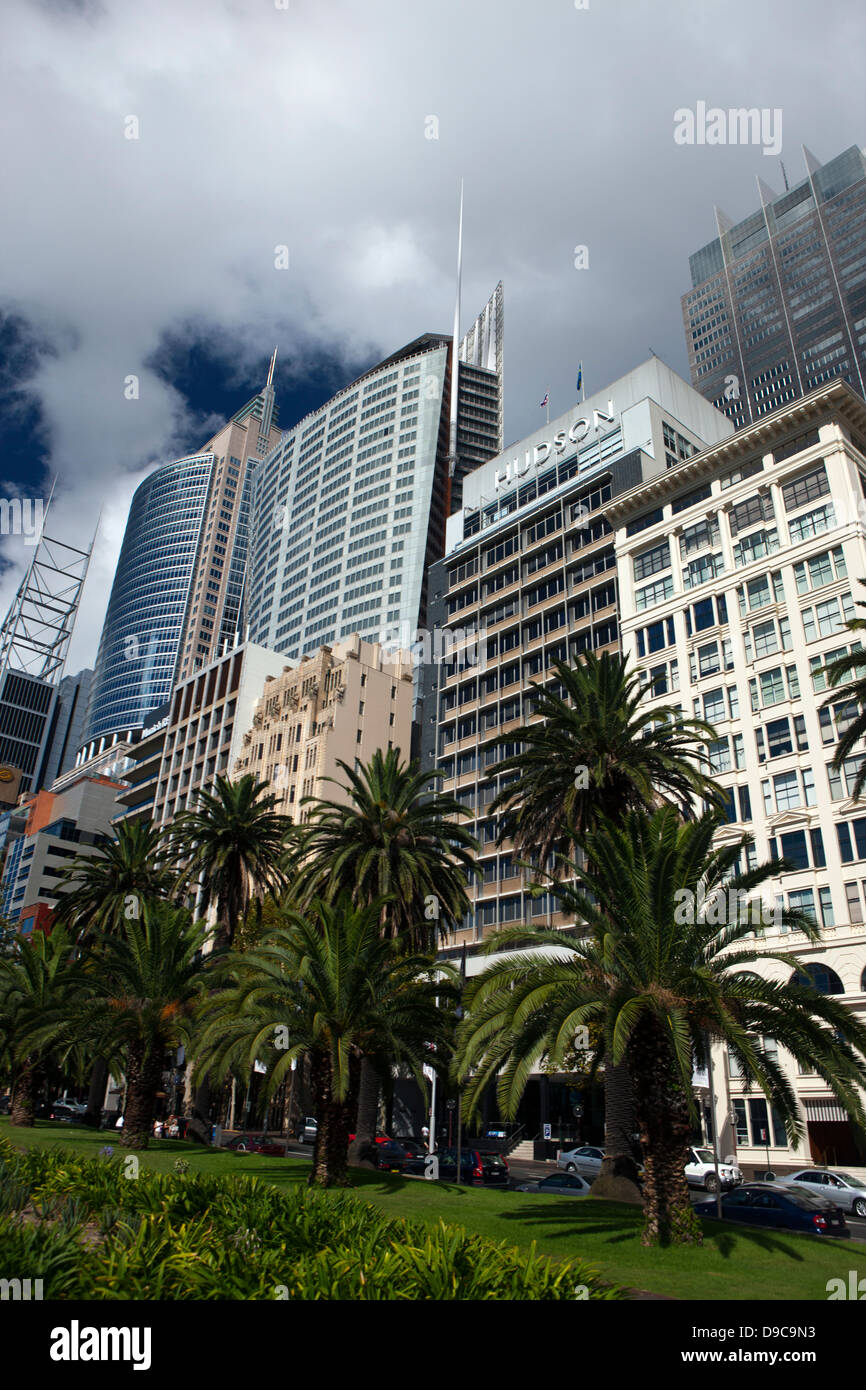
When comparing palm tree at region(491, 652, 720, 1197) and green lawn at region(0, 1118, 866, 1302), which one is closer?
green lawn at region(0, 1118, 866, 1302)

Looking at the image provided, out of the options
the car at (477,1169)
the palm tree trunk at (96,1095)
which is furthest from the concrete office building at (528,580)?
the car at (477,1169)

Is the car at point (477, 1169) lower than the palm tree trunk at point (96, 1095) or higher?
lower

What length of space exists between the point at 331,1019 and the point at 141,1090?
506 inches

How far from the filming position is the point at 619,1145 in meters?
26.0

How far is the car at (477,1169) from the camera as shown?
32531 mm

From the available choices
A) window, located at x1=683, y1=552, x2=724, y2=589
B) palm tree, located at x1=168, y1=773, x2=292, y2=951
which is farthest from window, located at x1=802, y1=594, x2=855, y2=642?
palm tree, located at x1=168, y1=773, x2=292, y2=951

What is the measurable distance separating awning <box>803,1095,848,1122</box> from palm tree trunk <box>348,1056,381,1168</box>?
21836 millimetres

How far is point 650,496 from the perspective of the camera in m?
63.9

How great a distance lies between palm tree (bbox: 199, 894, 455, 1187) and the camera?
22578 millimetres

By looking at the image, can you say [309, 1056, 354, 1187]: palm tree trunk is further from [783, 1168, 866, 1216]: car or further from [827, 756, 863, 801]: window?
[827, 756, 863, 801]: window

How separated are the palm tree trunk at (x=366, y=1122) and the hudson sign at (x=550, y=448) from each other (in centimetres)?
5795

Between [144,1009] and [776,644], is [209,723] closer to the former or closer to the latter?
[776,644]

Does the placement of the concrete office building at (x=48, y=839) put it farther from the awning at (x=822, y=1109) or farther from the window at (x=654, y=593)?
the awning at (x=822, y=1109)

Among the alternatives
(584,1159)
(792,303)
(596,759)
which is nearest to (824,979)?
(584,1159)
